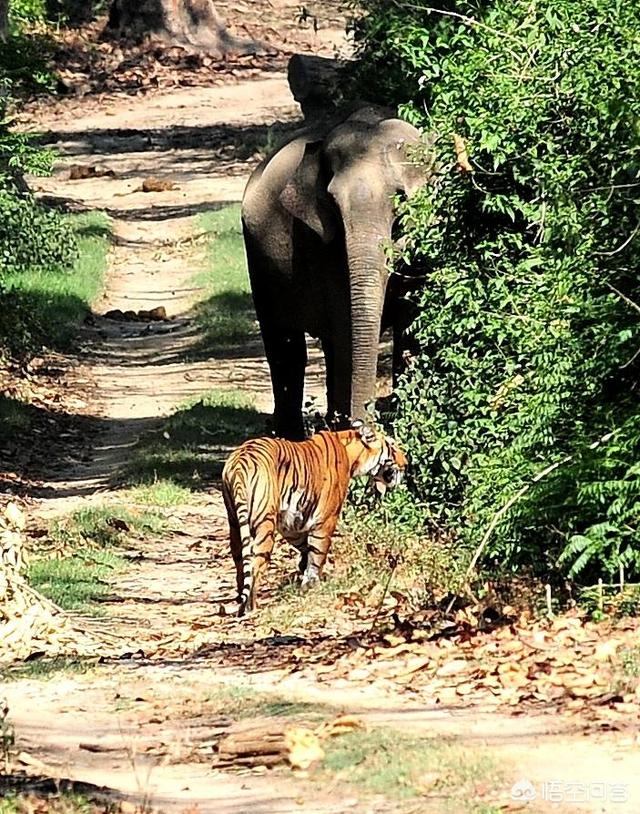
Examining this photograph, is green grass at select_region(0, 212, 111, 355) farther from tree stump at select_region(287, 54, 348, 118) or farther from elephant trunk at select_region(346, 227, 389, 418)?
elephant trunk at select_region(346, 227, 389, 418)

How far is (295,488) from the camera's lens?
1121 centimetres

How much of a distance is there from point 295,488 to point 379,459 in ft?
3.13

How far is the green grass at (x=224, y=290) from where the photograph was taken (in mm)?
24266

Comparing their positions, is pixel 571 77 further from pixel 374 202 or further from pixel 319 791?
pixel 319 791

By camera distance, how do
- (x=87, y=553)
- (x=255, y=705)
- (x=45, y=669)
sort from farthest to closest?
(x=87, y=553), (x=45, y=669), (x=255, y=705)

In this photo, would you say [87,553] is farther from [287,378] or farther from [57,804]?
[57,804]

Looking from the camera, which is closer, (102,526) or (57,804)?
(57,804)

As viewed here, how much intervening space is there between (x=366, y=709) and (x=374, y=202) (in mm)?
6862

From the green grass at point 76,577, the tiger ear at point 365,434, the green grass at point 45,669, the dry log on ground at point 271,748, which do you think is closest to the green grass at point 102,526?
the green grass at point 76,577

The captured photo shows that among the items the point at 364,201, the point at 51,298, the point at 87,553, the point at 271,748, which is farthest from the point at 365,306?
the point at 51,298

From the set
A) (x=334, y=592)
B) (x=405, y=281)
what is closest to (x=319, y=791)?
(x=334, y=592)

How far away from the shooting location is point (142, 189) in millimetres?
37844

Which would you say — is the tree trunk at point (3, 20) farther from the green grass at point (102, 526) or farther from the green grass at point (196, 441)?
the green grass at point (102, 526)

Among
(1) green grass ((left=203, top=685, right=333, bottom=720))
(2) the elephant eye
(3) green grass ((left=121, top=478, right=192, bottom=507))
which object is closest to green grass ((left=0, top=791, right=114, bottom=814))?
(1) green grass ((left=203, top=685, right=333, bottom=720))
